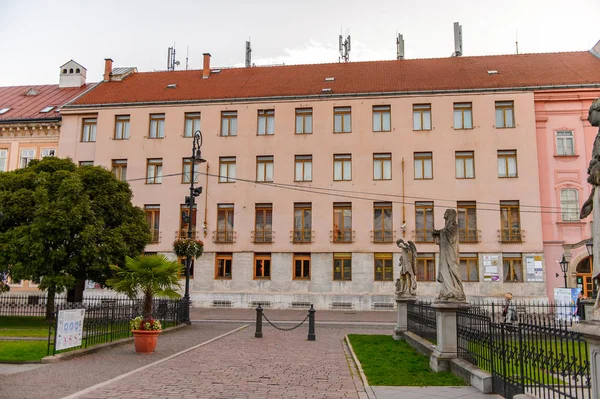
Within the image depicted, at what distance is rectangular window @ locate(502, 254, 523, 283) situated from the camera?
31.9 m

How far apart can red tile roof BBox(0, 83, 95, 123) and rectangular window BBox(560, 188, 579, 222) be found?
118ft

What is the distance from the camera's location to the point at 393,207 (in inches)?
1320

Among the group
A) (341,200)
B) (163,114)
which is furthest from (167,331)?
(163,114)

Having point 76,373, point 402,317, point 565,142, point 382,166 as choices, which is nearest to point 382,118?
point 382,166

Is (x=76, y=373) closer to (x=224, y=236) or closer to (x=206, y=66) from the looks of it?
(x=224, y=236)

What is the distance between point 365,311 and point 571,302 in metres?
12.7

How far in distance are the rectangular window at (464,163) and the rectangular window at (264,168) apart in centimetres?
1226

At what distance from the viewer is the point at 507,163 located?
109 ft

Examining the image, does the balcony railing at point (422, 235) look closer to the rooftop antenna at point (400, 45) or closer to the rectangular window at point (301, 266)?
the rectangular window at point (301, 266)

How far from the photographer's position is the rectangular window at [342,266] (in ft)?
109

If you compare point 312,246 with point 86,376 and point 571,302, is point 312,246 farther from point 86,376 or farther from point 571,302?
point 86,376

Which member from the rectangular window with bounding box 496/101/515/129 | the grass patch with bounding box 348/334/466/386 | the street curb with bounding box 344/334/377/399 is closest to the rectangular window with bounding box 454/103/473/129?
the rectangular window with bounding box 496/101/515/129

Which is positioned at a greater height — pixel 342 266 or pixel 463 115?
pixel 463 115

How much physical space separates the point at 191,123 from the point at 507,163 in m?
21.6
